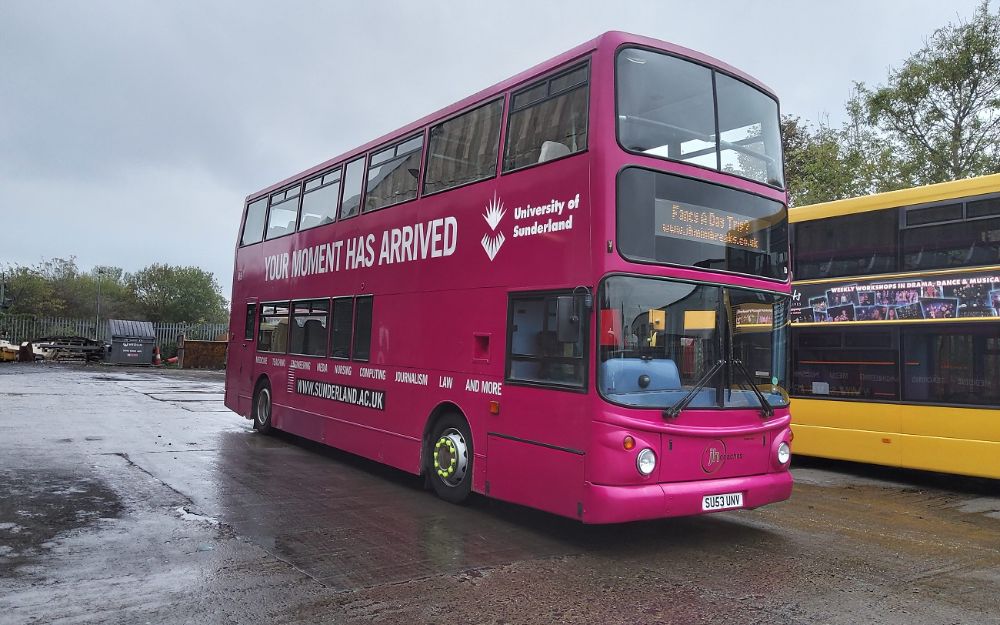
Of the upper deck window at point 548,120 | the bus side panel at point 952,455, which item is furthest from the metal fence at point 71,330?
the bus side panel at point 952,455

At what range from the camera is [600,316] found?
19.1ft

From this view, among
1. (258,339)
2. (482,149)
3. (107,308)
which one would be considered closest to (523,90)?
(482,149)

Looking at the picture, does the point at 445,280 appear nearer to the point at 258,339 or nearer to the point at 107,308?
the point at 258,339

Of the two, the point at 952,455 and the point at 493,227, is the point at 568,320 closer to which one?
the point at 493,227

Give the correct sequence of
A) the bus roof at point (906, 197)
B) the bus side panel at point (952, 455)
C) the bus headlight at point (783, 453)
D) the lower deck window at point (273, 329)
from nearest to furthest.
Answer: the bus headlight at point (783, 453)
the bus side panel at point (952, 455)
the bus roof at point (906, 197)
the lower deck window at point (273, 329)

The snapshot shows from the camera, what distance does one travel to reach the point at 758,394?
6.48m

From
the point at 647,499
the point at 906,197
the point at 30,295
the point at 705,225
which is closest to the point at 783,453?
the point at 647,499

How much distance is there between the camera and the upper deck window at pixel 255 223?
526 inches

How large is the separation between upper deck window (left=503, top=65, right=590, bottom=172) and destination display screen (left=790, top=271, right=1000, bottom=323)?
5.81 meters

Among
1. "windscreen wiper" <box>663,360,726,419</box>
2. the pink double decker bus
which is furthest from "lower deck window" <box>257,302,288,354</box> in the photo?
"windscreen wiper" <box>663,360,726,419</box>

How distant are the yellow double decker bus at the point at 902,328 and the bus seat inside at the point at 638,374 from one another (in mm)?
5196

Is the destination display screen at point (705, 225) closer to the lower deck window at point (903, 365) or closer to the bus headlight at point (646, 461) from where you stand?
the bus headlight at point (646, 461)

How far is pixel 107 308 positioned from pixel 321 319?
66.4m

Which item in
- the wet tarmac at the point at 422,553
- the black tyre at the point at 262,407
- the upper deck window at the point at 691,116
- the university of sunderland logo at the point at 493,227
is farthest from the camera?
the black tyre at the point at 262,407
